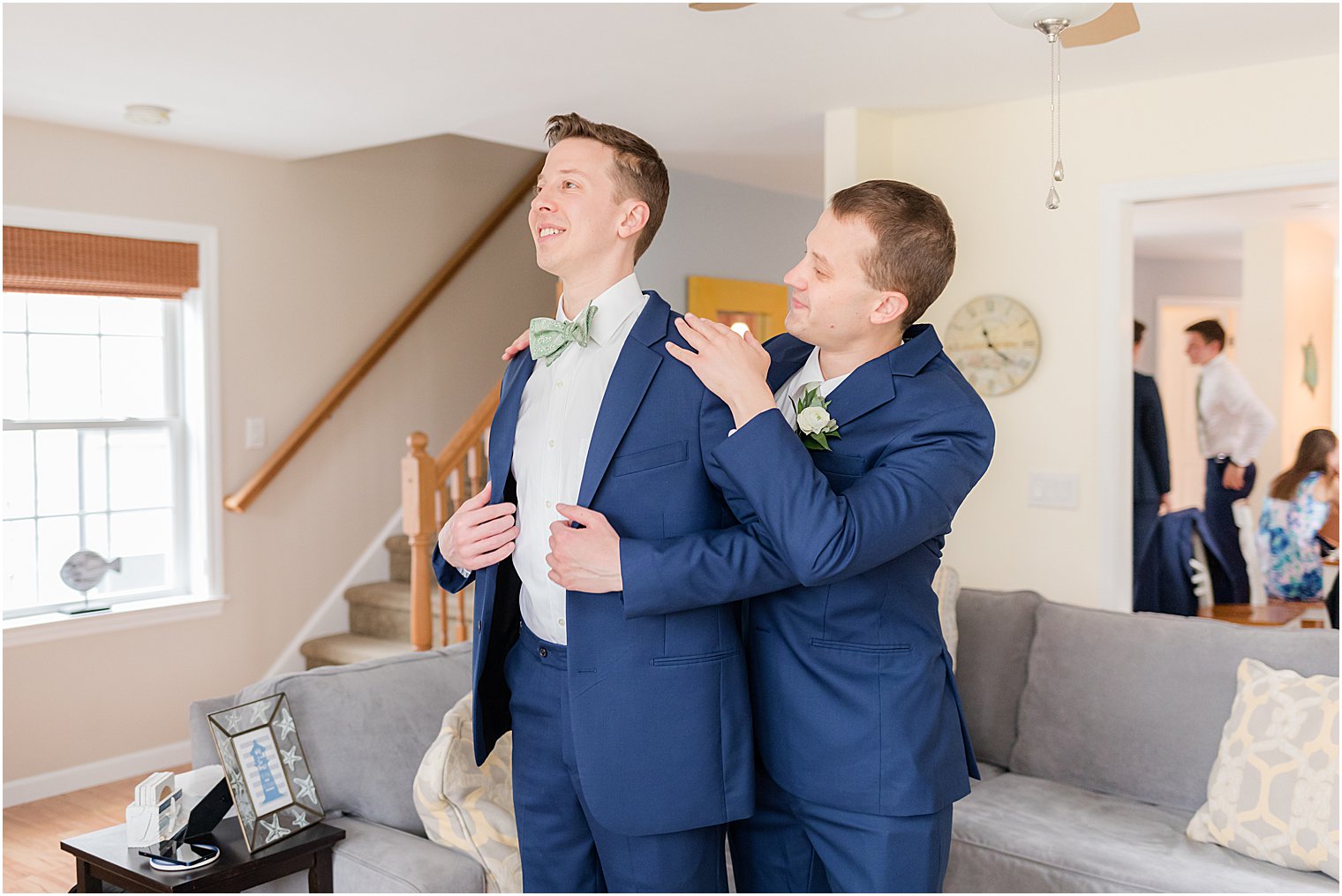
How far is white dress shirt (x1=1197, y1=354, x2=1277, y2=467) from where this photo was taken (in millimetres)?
6344

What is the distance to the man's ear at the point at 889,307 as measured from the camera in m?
1.49

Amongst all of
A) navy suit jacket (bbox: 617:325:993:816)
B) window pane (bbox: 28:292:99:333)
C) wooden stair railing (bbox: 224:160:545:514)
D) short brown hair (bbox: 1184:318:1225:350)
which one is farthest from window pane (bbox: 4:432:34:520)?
short brown hair (bbox: 1184:318:1225:350)

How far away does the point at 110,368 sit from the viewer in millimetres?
4562

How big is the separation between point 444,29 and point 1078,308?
7.65 feet

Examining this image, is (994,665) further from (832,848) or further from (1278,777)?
(832,848)

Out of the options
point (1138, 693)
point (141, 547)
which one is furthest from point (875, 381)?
point (141, 547)

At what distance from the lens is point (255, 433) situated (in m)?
4.95

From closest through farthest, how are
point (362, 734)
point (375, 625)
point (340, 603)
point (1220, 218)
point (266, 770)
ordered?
point (266, 770) → point (362, 734) → point (375, 625) → point (340, 603) → point (1220, 218)

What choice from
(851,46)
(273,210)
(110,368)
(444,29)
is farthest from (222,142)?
(851,46)

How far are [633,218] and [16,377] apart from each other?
3.59 metres

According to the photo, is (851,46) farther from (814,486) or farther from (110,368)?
(110,368)

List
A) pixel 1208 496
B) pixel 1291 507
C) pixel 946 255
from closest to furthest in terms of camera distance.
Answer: pixel 946 255, pixel 1291 507, pixel 1208 496

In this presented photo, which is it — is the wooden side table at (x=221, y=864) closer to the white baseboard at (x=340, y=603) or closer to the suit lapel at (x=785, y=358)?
the suit lapel at (x=785, y=358)

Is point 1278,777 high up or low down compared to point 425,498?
down
